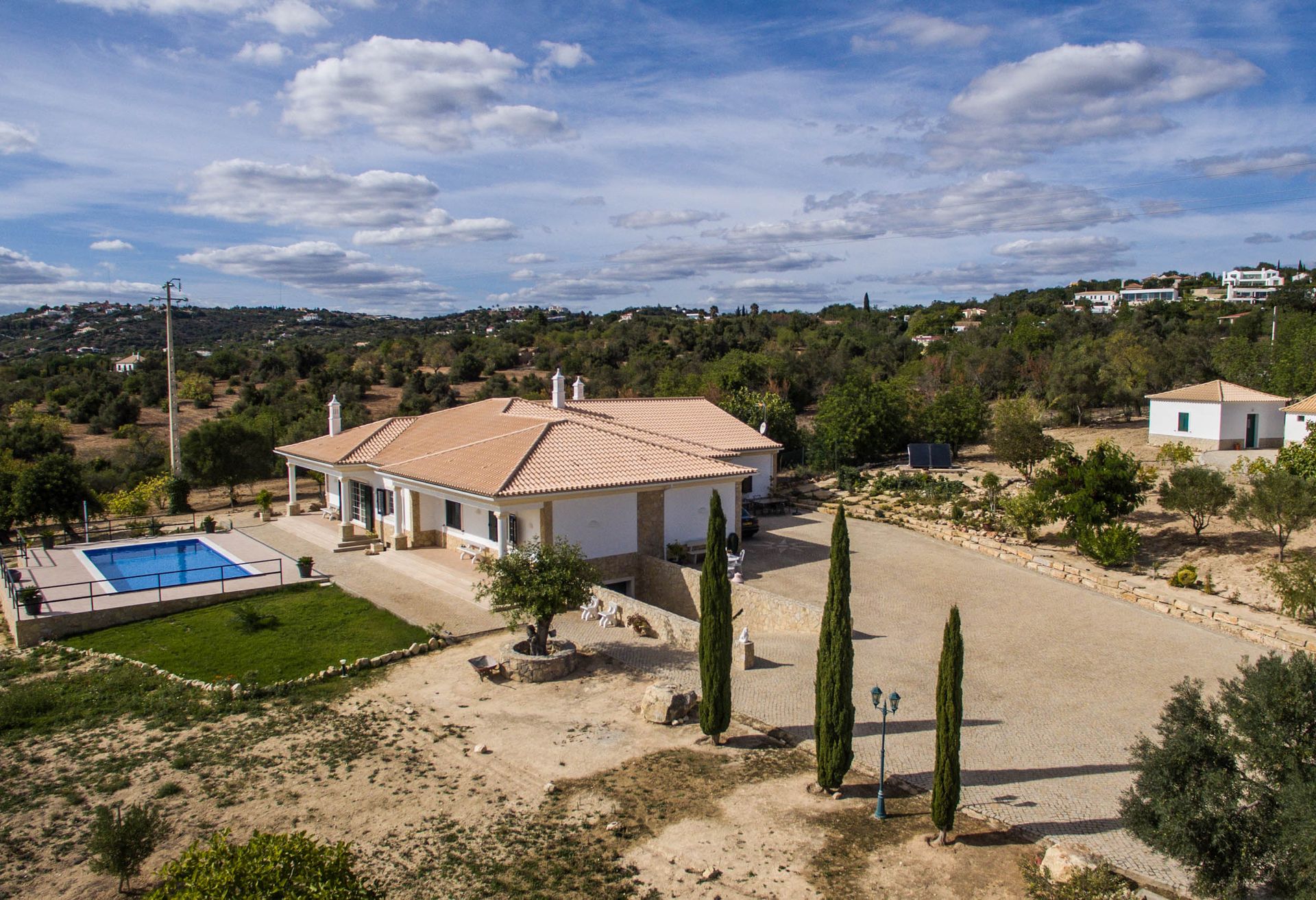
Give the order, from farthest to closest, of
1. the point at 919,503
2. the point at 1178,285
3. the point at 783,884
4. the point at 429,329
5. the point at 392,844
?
the point at 1178,285 → the point at 429,329 → the point at 919,503 → the point at 392,844 → the point at 783,884

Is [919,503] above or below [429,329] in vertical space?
below

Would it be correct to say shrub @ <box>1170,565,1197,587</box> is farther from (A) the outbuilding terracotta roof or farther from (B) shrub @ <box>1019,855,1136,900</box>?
(B) shrub @ <box>1019,855,1136,900</box>

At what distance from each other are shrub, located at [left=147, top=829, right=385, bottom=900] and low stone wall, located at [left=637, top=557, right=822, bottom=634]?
448 inches

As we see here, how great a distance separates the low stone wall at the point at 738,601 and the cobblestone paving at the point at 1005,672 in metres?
0.37

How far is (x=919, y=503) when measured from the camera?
33.8 meters

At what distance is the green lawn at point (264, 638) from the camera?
1647 cm

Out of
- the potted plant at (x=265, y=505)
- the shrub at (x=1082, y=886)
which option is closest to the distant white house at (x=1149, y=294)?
the potted plant at (x=265, y=505)

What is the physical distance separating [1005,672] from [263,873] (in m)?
14.3

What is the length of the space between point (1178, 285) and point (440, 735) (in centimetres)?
18734

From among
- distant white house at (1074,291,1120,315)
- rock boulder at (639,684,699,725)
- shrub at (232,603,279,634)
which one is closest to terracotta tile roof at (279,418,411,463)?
shrub at (232,603,279,634)

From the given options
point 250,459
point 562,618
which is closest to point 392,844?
point 562,618

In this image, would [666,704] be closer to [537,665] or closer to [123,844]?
[537,665]

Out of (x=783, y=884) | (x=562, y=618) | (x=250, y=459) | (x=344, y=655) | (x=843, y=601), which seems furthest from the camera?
(x=250, y=459)

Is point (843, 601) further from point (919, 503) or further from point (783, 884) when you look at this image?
point (919, 503)
